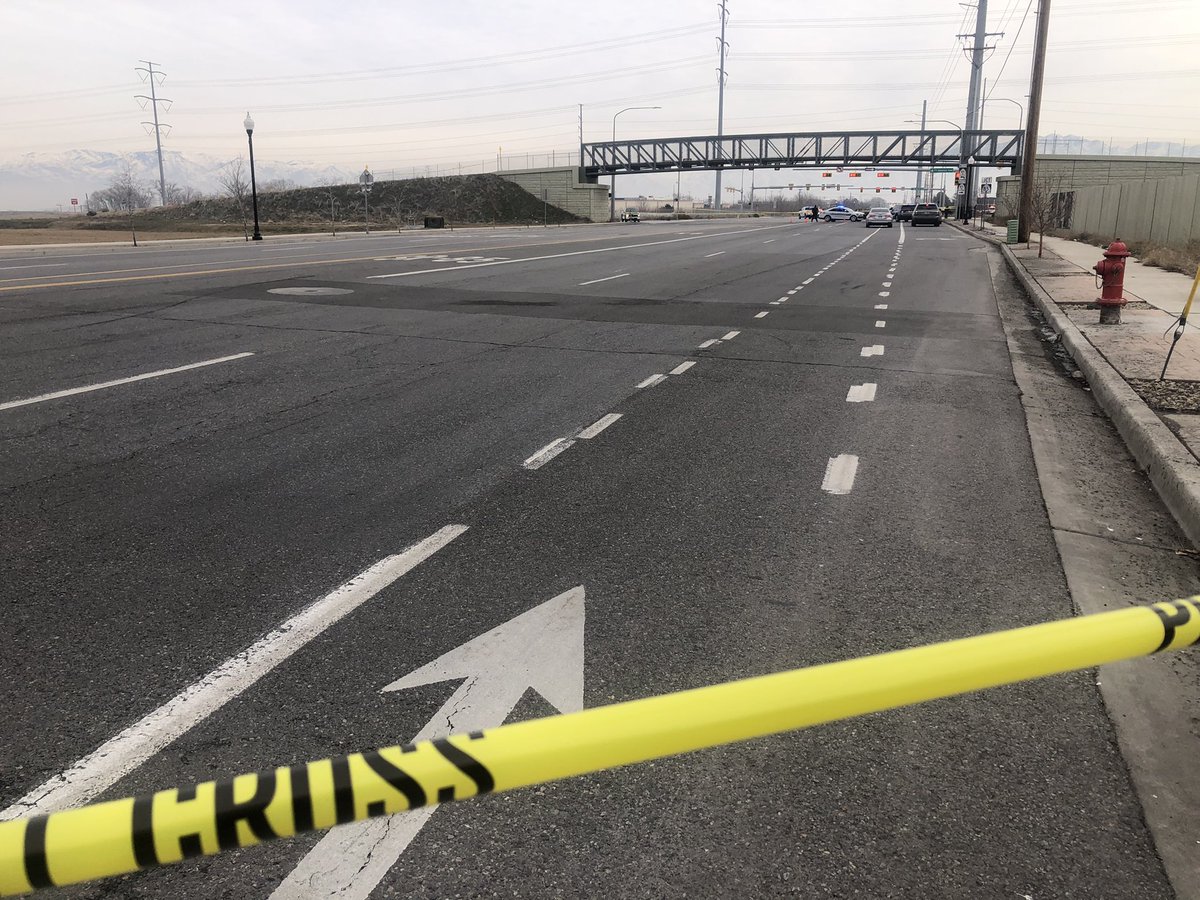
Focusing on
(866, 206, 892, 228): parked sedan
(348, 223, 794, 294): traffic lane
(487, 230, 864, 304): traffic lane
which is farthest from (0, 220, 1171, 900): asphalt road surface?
(866, 206, 892, 228): parked sedan

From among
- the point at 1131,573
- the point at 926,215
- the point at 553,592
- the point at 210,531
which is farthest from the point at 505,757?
the point at 926,215

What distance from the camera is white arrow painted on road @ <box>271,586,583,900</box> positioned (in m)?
2.40

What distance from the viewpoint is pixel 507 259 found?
25344 millimetres

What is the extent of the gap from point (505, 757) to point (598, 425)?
556 centimetres

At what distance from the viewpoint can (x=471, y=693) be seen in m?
3.25

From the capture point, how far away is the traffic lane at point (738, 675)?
97.1 inches

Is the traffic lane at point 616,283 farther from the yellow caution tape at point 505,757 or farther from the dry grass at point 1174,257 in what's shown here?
the yellow caution tape at point 505,757

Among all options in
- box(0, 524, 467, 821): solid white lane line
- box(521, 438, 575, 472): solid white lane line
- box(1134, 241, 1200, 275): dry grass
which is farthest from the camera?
box(1134, 241, 1200, 275): dry grass

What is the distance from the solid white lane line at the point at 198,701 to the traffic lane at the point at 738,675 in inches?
3.2

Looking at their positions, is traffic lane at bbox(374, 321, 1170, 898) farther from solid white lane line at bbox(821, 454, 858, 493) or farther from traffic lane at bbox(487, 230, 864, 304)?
traffic lane at bbox(487, 230, 864, 304)

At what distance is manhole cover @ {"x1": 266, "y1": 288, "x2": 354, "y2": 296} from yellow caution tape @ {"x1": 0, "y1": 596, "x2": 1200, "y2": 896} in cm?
1496

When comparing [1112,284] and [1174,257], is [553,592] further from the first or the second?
[1174,257]

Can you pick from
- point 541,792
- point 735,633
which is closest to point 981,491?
point 735,633

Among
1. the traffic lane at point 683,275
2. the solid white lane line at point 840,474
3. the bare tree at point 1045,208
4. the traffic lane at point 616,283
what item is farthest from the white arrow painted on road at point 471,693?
the bare tree at point 1045,208
